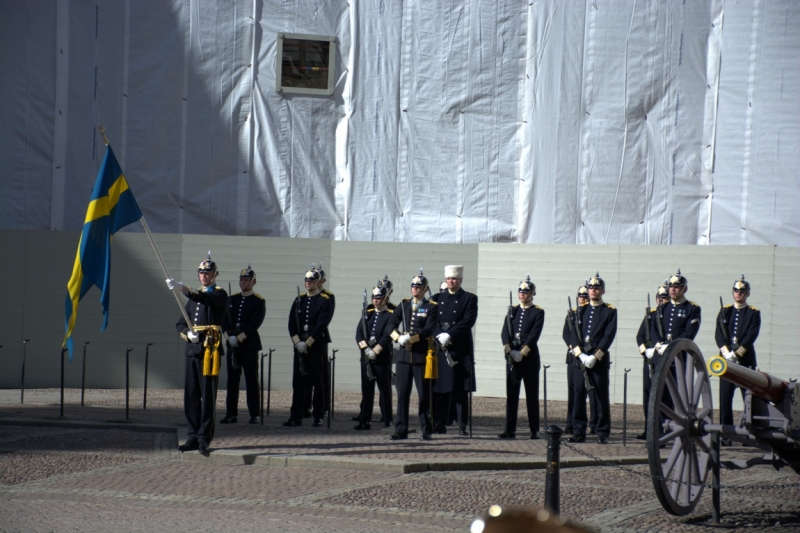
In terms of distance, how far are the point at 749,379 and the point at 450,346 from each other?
5345 millimetres

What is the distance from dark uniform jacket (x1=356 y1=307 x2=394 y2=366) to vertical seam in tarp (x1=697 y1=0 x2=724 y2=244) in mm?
5998

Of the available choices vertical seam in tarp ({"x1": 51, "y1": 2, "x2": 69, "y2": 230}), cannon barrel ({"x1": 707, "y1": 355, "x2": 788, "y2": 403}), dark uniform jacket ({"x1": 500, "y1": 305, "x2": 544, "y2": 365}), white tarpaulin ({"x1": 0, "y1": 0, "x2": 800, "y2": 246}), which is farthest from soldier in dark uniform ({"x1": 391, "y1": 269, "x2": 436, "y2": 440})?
vertical seam in tarp ({"x1": 51, "y1": 2, "x2": 69, "y2": 230})

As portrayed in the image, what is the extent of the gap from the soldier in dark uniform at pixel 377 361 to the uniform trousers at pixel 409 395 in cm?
77

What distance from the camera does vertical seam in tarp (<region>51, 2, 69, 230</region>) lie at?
15867mm

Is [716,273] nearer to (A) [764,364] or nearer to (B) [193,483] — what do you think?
(A) [764,364]

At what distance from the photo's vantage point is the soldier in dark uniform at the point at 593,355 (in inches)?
431

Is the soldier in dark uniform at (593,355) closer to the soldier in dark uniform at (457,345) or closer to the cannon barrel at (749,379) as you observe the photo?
the soldier in dark uniform at (457,345)

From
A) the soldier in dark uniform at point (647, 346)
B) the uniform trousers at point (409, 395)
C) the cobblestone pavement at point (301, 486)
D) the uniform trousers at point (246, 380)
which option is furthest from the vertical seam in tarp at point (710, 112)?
the uniform trousers at point (246, 380)

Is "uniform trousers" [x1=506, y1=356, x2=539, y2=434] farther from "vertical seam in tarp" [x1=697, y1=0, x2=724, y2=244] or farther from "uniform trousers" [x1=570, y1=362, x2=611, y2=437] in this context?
"vertical seam in tarp" [x1=697, y1=0, x2=724, y2=244]

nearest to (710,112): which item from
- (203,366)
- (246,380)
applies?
(246,380)

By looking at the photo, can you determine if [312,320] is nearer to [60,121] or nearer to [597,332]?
[597,332]

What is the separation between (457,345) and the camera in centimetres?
1168

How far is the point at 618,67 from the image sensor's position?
15.7 m

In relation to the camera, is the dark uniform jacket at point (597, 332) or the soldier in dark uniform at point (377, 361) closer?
the dark uniform jacket at point (597, 332)
